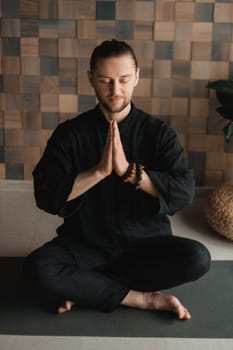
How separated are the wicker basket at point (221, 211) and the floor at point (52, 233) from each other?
2.3 inches

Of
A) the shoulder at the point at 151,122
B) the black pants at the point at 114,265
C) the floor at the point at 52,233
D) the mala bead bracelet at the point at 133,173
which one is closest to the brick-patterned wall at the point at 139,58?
the floor at the point at 52,233

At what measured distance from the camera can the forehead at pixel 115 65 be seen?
1.91m

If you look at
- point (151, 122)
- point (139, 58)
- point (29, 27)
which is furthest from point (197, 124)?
point (151, 122)

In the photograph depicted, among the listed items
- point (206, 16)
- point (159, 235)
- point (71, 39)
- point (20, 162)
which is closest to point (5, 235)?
point (20, 162)

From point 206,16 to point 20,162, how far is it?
4.09 feet

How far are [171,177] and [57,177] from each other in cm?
37

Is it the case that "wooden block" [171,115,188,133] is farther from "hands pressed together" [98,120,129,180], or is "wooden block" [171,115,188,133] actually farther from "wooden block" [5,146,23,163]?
"hands pressed together" [98,120,129,180]

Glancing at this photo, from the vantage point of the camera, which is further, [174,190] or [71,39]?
[71,39]

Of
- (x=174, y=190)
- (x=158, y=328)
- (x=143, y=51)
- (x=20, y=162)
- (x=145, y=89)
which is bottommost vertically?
(x=158, y=328)

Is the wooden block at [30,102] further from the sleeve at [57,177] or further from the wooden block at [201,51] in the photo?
the sleeve at [57,177]

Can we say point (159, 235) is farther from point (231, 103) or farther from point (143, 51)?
point (143, 51)

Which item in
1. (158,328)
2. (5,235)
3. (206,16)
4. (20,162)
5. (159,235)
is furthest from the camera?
(20,162)

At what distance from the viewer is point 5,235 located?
2.72 meters

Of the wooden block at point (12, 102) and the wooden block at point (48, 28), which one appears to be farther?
the wooden block at point (12, 102)
